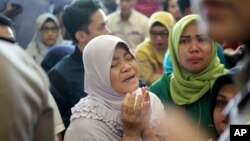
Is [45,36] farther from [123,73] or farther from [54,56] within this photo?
[123,73]

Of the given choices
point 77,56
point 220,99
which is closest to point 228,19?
point 220,99

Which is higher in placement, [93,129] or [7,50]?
[7,50]

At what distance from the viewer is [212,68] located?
289 cm

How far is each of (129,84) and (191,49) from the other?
0.49 m

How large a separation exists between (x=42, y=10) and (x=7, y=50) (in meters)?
5.18

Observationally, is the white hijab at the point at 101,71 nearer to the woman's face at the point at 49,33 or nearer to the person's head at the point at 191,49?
the person's head at the point at 191,49

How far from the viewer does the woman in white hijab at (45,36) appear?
575 centimetres

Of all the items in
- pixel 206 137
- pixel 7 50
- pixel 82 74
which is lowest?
pixel 206 137

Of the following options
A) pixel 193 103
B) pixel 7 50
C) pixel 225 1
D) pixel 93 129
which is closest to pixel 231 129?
pixel 225 1

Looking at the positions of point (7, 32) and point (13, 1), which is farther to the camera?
point (13, 1)

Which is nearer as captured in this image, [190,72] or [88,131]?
[88,131]

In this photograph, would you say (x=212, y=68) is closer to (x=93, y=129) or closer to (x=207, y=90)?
(x=207, y=90)

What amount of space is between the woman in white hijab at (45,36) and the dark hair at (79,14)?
7.02 ft

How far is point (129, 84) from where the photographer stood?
8.36ft
